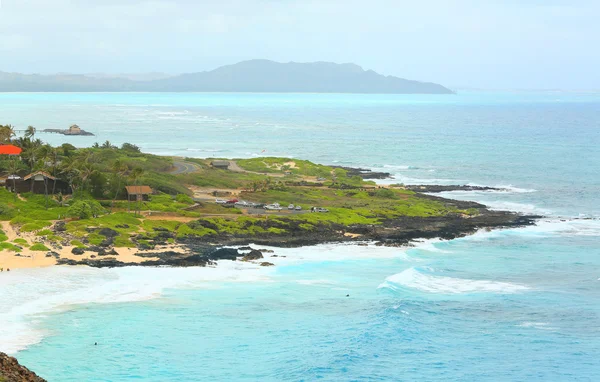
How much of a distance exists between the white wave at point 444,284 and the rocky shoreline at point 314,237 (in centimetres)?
1050

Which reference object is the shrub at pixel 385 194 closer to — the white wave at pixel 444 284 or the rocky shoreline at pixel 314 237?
the rocky shoreline at pixel 314 237

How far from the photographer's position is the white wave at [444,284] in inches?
2101

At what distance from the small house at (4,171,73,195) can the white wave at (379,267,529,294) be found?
39.5 m

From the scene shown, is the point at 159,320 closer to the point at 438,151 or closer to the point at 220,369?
the point at 220,369

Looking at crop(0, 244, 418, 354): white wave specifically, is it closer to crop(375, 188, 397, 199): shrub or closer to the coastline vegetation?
the coastline vegetation

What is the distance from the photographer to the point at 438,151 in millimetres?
167375

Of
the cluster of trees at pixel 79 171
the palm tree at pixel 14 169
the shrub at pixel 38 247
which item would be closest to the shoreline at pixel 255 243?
the shrub at pixel 38 247

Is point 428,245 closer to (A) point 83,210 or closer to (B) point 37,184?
(A) point 83,210

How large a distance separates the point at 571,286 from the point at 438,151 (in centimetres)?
11364

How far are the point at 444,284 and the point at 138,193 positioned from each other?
118 feet

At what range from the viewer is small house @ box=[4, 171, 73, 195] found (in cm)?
7888

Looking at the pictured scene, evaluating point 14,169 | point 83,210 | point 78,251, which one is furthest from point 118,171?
point 78,251

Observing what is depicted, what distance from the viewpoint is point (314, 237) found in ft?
230

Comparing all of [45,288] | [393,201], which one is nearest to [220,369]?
[45,288]
